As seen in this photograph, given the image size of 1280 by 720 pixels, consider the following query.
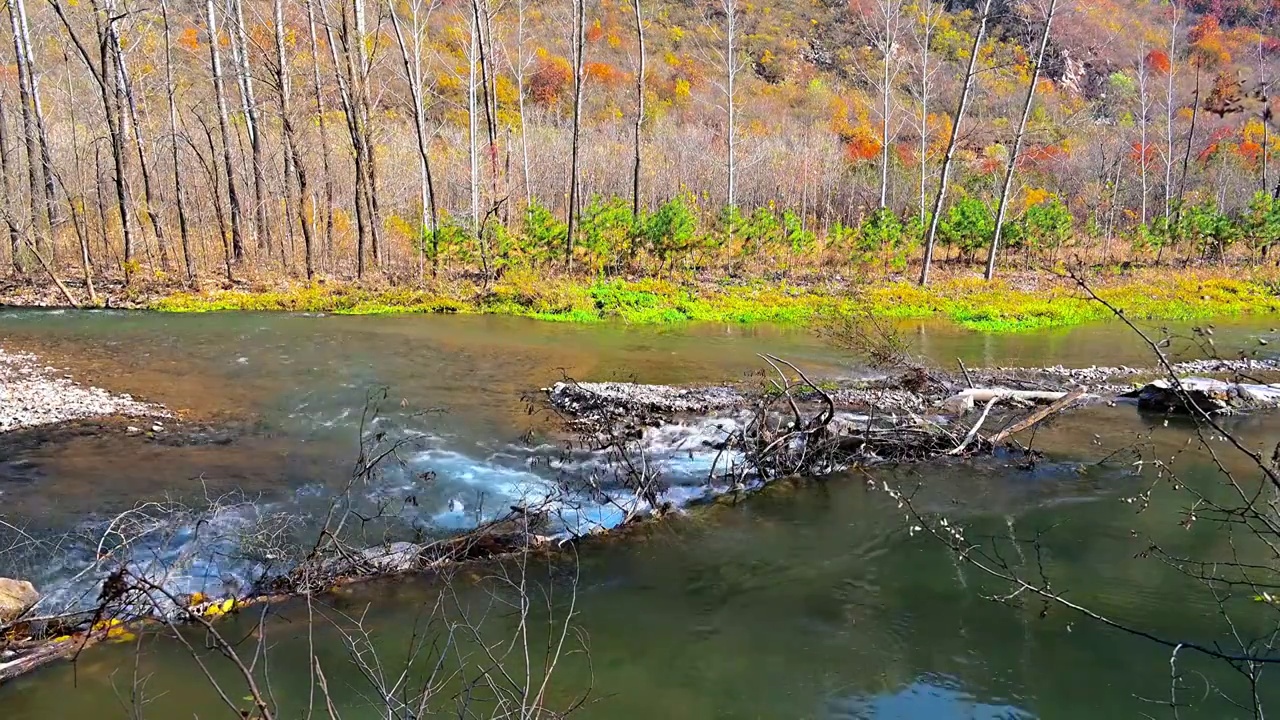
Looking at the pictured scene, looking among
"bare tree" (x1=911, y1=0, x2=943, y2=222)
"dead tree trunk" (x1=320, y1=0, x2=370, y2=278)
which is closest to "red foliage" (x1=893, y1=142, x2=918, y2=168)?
"bare tree" (x1=911, y1=0, x2=943, y2=222)

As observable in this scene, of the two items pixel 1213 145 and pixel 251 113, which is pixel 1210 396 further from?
pixel 1213 145

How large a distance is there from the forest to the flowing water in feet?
34.2

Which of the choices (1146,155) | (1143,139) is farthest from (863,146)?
(1143,139)

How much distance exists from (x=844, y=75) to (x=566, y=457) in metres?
63.4

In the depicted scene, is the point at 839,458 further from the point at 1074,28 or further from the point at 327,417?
the point at 1074,28

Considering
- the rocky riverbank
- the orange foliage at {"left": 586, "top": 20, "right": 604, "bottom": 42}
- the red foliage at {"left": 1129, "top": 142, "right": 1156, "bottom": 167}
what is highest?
the orange foliage at {"left": 586, "top": 20, "right": 604, "bottom": 42}

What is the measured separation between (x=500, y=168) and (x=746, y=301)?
18427 millimetres

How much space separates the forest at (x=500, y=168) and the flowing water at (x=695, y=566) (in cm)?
1042

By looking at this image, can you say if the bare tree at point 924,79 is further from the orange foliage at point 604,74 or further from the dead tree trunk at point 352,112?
the orange foliage at point 604,74

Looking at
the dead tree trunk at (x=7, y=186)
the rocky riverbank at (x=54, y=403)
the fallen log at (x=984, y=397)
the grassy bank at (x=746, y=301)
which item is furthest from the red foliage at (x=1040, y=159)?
the rocky riverbank at (x=54, y=403)

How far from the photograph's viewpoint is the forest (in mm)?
21484

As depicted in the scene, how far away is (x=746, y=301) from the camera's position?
65.4 ft

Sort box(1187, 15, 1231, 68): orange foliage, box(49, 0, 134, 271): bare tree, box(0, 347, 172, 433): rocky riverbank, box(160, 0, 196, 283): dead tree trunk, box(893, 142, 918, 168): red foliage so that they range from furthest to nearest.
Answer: box(1187, 15, 1231, 68): orange foliage, box(893, 142, 918, 168): red foliage, box(160, 0, 196, 283): dead tree trunk, box(49, 0, 134, 271): bare tree, box(0, 347, 172, 433): rocky riverbank

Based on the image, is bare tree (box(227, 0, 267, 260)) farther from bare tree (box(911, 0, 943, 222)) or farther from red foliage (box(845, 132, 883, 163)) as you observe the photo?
red foliage (box(845, 132, 883, 163))
